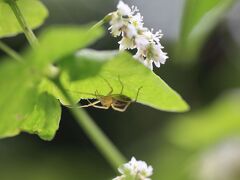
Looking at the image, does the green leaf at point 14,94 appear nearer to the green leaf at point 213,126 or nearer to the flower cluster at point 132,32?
the flower cluster at point 132,32

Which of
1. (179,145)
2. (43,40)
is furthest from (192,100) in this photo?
(43,40)

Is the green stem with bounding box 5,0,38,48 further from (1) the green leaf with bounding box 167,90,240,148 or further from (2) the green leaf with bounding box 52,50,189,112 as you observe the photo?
(1) the green leaf with bounding box 167,90,240,148

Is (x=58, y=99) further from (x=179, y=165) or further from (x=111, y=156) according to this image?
(x=179, y=165)

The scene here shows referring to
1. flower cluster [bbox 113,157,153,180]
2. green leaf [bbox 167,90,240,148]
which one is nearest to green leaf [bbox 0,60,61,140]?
flower cluster [bbox 113,157,153,180]

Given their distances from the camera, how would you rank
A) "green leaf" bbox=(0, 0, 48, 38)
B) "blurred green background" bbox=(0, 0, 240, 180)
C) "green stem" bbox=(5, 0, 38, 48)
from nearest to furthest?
"green stem" bbox=(5, 0, 38, 48) → "green leaf" bbox=(0, 0, 48, 38) → "blurred green background" bbox=(0, 0, 240, 180)

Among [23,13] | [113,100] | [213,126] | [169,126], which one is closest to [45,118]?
[113,100]

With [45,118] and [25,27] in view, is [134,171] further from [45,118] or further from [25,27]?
[25,27]
